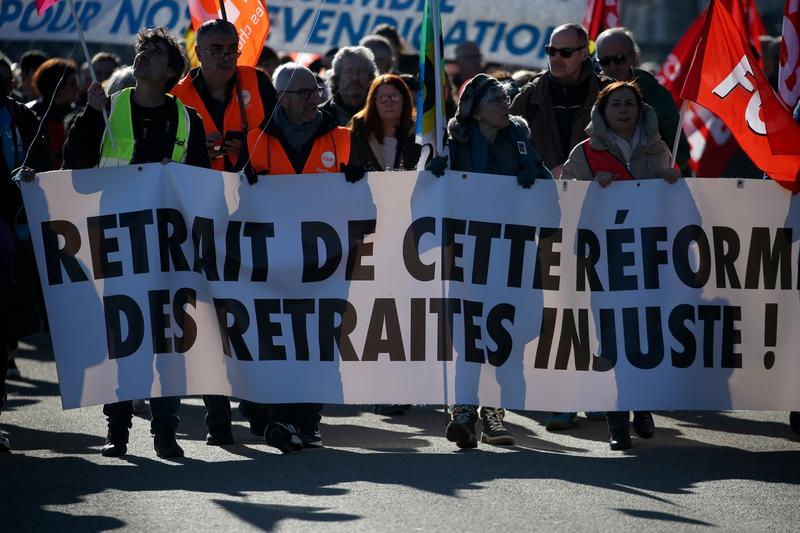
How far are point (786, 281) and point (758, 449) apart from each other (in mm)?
891

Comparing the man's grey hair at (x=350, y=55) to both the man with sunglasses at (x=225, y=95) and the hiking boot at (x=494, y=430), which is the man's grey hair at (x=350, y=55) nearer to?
the man with sunglasses at (x=225, y=95)

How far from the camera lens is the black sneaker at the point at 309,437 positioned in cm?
850

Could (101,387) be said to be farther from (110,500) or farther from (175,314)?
(110,500)

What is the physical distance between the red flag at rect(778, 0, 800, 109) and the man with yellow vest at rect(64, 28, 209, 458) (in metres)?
3.44

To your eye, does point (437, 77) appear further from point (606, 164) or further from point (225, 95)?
point (225, 95)

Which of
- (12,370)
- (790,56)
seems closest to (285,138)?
(790,56)

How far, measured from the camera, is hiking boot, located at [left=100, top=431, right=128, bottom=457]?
822cm

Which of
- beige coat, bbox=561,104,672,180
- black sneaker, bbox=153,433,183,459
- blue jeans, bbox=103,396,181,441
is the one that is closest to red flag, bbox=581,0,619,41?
beige coat, bbox=561,104,672,180

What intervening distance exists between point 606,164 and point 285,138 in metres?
1.71

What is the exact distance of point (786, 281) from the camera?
8.41 m

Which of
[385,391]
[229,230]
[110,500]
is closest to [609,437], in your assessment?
[385,391]

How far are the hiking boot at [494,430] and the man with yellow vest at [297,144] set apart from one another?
88 centimetres

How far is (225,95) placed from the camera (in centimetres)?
927

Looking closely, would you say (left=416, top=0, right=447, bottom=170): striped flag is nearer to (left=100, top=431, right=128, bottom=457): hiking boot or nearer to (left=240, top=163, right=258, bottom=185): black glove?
(left=240, top=163, right=258, bottom=185): black glove
